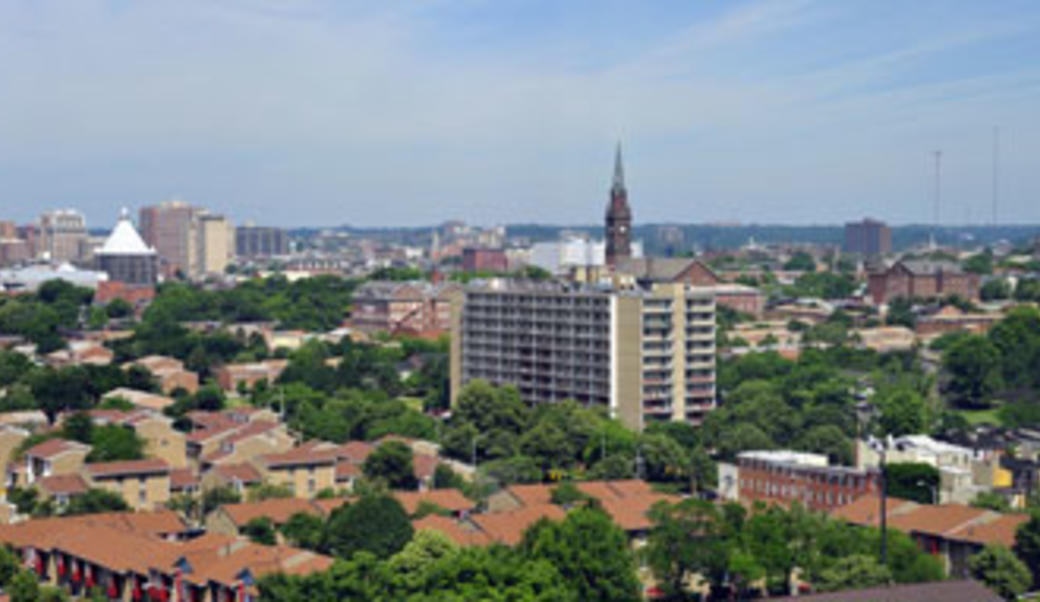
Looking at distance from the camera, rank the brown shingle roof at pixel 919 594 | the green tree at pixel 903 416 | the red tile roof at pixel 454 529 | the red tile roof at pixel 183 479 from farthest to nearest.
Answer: the green tree at pixel 903 416, the red tile roof at pixel 183 479, the red tile roof at pixel 454 529, the brown shingle roof at pixel 919 594

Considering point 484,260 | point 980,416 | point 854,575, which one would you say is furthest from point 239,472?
point 484,260

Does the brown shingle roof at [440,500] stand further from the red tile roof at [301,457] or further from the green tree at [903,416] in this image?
the green tree at [903,416]

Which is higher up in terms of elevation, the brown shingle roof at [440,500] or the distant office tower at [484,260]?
the distant office tower at [484,260]

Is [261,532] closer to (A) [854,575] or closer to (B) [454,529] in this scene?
(B) [454,529]

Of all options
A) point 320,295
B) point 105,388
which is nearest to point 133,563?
point 105,388

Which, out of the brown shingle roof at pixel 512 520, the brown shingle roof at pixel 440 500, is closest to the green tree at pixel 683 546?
the brown shingle roof at pixel 512 520

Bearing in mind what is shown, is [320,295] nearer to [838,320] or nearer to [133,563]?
[838,320]
